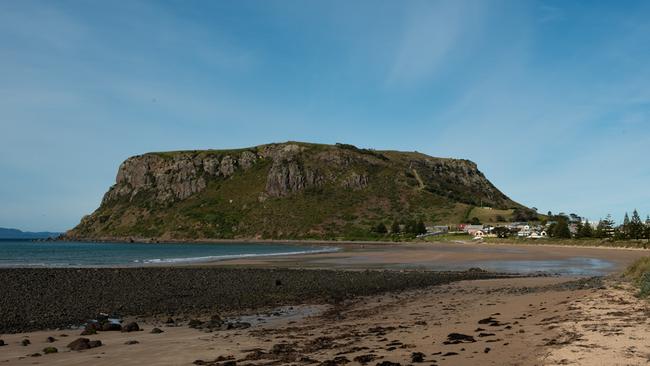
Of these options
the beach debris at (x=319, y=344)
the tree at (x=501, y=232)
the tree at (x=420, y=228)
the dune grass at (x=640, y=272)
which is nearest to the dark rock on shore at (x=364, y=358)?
the beach debris at (x=319, y=344)

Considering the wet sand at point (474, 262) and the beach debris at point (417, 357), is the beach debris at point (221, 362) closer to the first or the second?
the beach debris at point (417, 357)

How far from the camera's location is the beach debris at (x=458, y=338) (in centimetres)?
1323

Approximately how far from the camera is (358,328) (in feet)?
54.2

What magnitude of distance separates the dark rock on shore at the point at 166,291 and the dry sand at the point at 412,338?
3.11 meters

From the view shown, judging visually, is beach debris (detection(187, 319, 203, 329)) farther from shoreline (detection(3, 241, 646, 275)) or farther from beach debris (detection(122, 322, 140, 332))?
shoreline (detection(3, 241, 646, 275))

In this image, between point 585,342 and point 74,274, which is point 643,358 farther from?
point 74,274

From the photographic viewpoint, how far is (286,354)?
12672 mm

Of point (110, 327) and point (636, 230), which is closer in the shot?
point (110, 327)

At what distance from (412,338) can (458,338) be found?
125 centimetres

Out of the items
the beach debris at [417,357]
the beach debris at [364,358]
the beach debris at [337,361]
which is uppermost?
the beach debris at [417,357]

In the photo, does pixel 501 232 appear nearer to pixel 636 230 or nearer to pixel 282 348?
pixel 636 230

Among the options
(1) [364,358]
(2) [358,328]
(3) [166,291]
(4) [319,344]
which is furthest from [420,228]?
(1) [364,358]

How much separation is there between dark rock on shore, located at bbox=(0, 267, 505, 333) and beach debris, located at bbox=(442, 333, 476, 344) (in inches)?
327

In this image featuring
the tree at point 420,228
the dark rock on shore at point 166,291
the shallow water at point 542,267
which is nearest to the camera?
the dark rock on shore at point 166,291
